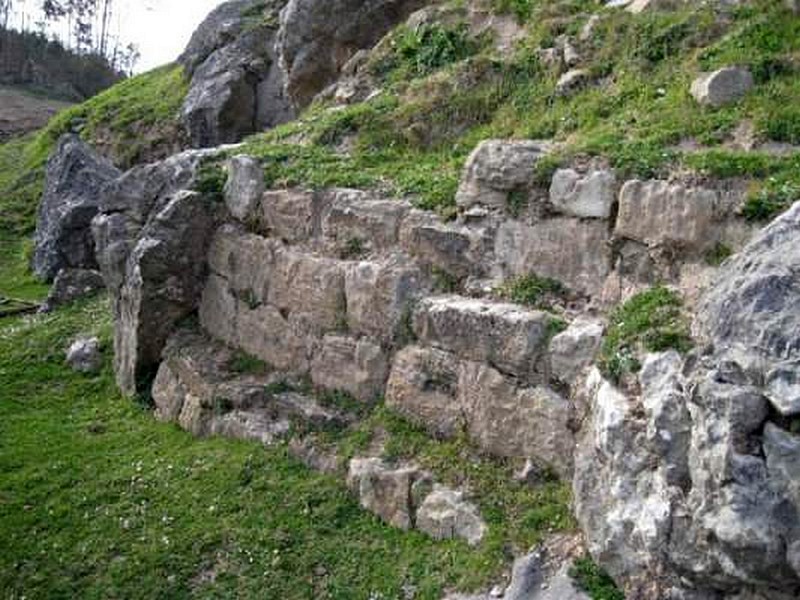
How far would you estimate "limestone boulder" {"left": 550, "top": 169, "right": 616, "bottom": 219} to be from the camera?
10.2m

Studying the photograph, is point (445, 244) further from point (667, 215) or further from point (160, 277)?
point (160, 277)

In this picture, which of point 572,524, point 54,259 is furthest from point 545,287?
point 54,259

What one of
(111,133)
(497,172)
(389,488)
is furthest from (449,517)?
(111,133)

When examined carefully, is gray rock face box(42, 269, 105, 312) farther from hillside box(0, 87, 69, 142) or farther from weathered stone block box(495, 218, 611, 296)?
hillside box(0, 87, 69, 142)

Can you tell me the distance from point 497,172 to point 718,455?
5343mm

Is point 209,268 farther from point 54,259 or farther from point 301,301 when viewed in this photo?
point 54,259

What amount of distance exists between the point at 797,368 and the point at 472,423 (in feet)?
13.9

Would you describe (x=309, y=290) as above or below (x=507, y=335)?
below

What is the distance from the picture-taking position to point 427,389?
10.9m

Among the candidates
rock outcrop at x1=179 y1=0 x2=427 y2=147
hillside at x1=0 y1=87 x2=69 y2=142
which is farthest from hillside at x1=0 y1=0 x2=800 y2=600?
hillside at x1=0 y1=87 x2=69 y2=142

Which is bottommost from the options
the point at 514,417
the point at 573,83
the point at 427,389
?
the point at 427,389

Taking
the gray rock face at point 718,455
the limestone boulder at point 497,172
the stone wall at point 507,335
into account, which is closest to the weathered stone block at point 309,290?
the stone wall at point 507,335

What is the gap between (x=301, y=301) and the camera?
13.1m

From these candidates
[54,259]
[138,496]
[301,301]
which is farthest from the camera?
[54,259]
